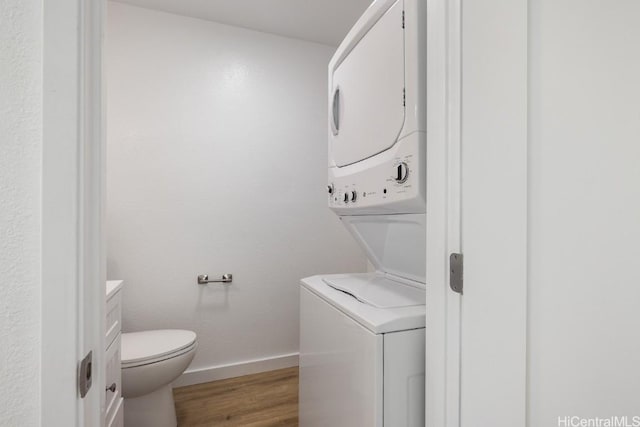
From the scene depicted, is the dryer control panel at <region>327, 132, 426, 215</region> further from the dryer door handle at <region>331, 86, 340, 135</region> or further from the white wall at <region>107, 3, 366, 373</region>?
the white wall at <region>107, 3, 366, 373</region>

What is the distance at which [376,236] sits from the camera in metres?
1.34

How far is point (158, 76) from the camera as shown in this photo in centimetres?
214

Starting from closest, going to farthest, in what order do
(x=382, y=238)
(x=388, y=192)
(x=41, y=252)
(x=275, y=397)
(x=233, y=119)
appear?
(x=41, y=252)
(x=388, y=192)
(x=382, y=238)
(x=275, y=397)
(x=233, y=119)

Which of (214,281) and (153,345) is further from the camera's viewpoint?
(214,281)

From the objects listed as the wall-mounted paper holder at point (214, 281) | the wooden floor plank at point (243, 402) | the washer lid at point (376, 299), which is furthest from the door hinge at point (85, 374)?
the wall-mounted paper holder at point (214, 281)

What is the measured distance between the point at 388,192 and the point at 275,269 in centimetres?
160

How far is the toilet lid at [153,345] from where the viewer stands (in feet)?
5.14

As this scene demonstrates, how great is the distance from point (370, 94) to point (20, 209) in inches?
41.2
